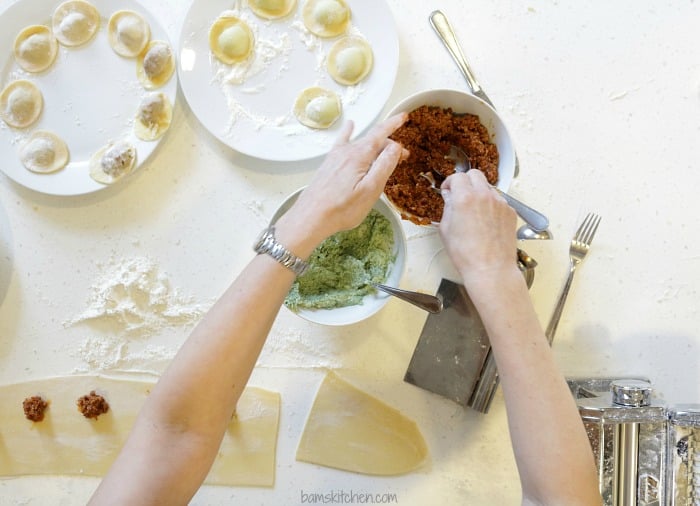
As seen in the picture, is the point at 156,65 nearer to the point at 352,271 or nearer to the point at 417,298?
the point at 352,271


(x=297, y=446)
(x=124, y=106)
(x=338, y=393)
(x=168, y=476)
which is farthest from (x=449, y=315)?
(x=124, y=106)

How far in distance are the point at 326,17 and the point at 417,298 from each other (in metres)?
0.55

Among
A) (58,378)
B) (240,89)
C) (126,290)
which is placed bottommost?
(58,378)

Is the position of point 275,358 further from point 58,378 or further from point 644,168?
point 644,168

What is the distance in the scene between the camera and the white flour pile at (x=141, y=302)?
104 cm

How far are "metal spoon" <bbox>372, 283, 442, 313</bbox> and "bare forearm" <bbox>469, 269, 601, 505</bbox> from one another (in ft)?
0.48

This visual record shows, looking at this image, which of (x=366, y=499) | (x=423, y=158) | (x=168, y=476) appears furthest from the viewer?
(x=366, y=499)

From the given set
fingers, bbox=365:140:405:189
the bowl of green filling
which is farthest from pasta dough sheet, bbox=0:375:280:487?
fingers, bbox=365:140:405:189

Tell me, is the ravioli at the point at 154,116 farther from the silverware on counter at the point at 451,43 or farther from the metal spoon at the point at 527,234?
the metal spoon at the point at 527,234

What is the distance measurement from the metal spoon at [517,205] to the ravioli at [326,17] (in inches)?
13.2

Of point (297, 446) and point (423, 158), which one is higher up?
point (423, 158)

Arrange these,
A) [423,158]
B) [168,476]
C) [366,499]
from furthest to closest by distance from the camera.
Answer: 1. [366,499]
2. [423,158]
3. [168,476]

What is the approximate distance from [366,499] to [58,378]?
639 mm

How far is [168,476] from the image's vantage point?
69cm
